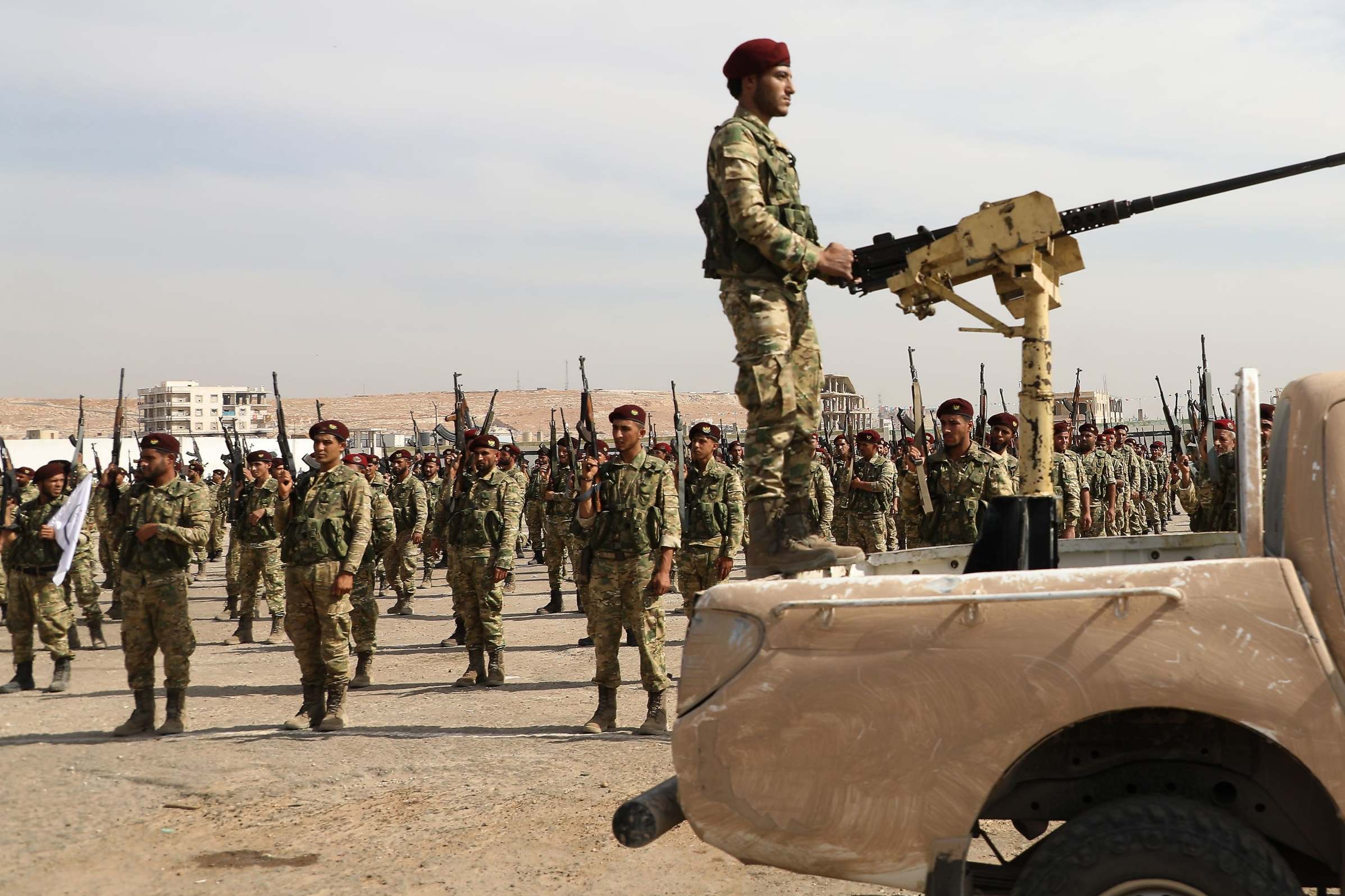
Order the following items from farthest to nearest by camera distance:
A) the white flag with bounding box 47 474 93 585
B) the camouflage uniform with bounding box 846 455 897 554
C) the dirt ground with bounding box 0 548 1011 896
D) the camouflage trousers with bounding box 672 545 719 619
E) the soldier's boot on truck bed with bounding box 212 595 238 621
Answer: the soldier's boot on truck bed with bounding box 212 595 238 621, the camouflage uniform with bounding box 846 455 897 554, the camouflage trousers with bounding box 672 545 719 619, the white flag with bounding box 47 474 93 585, the dirt ground with bounding box 0 548 1011 896

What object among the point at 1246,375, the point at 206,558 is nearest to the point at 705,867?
the point at 1246,375

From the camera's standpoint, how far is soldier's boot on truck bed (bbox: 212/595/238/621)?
15959 mm

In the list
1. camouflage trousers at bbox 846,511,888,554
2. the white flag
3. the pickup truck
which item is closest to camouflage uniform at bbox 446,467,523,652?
the white flag

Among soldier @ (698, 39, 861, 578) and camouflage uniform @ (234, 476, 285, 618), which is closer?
soldier @ (698, 39, 861, 578)

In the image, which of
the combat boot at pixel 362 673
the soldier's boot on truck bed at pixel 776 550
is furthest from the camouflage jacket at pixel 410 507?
the soldier's boot on truck bed at pixel 776 550

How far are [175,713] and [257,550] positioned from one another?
18.7 feet

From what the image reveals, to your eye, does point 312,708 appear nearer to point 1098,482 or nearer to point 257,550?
point 257,550

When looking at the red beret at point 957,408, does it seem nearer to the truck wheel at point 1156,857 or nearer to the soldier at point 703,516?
the soldier at point 703,516

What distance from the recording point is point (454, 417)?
663 inches

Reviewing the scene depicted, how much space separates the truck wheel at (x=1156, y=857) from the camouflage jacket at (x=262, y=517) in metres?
12.3

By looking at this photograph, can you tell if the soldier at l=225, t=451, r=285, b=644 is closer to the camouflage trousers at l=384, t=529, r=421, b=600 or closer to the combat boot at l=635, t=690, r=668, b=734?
the camouflage trousers at l=384, t=529, r=421, b=600

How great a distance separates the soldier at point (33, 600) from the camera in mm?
10867

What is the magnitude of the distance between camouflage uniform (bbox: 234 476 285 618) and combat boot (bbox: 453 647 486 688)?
4.54 m

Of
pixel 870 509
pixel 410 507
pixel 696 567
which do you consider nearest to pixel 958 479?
pixel 696 567
